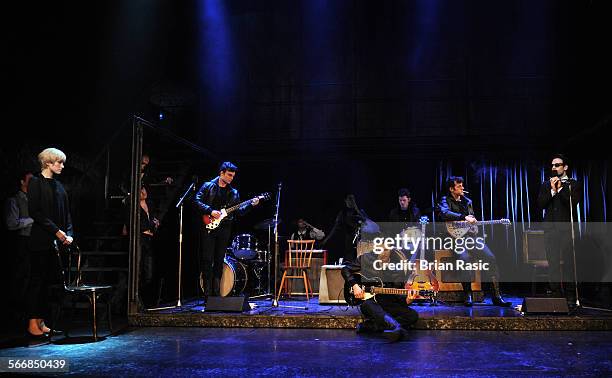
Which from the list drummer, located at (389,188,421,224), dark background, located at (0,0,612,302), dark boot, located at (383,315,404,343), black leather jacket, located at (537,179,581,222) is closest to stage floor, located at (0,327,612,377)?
dark boot, located at (383,315,404,343)

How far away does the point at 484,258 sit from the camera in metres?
6.83

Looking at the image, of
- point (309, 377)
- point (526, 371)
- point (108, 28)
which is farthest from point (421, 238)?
point (108, 28)

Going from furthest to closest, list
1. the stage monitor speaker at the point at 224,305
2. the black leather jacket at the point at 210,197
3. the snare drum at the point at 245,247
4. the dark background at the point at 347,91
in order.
→ the dark background at the point at 347,91 < the snare drum at the point at 245,247 < the black leather jacket at the point at 210,197 < the stage monitor speaker at the point at 224,305

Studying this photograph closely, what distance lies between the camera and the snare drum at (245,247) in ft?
26.6

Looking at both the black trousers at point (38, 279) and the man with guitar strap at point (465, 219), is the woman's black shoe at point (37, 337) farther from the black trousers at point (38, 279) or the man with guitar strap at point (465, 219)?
the man with guitar strap at point (465, 219)

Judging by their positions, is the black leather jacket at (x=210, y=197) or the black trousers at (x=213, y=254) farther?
the black leather jacket at (x=210, y=197)

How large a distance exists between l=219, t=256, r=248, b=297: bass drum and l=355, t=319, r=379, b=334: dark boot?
2873mm

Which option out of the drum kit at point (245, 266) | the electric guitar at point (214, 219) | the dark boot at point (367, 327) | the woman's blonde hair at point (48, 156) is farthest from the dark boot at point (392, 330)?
the woman's blonde hair at point (48, 156)

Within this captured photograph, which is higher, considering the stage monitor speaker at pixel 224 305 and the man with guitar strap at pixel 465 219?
the man with guitar strap at pixel 465 219

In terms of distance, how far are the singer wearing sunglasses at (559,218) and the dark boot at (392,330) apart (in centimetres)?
239

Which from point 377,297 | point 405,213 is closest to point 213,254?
point 377,297

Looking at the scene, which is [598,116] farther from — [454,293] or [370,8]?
[370,8]

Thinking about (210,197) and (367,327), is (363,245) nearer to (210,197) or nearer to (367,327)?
(367,327)

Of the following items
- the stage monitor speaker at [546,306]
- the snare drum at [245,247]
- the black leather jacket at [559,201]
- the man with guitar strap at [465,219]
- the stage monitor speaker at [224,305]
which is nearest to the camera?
the stage monitor speaker at [546,306]
